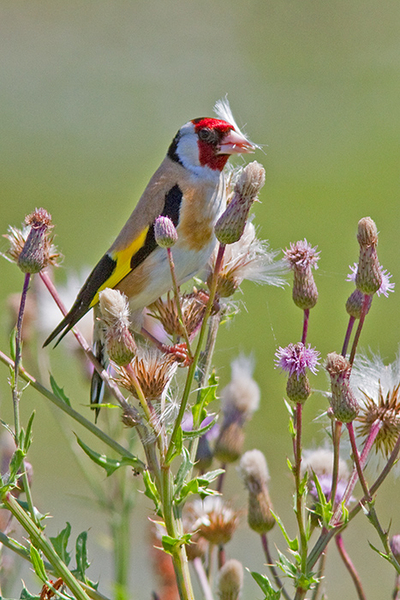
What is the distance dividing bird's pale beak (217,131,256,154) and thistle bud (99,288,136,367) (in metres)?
0.89

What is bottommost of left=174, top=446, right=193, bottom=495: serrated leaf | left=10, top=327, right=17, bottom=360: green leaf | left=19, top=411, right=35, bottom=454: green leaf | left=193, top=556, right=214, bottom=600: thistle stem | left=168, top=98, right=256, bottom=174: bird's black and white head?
left=193, top=556, right=214, bottom=600: thistle stem

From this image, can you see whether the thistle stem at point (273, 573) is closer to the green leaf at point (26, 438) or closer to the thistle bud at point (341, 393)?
the thistle bud at point (341, 393)

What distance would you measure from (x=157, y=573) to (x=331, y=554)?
8.38ft

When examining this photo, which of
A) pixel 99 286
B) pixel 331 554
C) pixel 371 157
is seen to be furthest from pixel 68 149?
pixel 99 286

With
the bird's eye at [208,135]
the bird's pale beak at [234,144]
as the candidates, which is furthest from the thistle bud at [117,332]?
the bird's eye at [208,135]

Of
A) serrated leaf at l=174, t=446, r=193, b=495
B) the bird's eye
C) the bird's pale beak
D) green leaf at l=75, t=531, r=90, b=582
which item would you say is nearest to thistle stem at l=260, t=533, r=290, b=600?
serrated leaf at l=174, t=446, r=193, b=495

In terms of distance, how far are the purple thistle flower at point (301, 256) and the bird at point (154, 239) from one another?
0.51m

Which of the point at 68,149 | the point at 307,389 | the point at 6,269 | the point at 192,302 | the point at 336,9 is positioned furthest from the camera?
the point at 336,9

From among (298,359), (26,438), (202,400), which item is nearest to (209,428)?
(202,400)

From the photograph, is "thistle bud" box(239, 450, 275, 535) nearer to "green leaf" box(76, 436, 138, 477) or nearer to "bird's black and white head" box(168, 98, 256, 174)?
"green leaf" box(76, 436, 138, 477)

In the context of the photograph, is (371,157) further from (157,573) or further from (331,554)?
(157,573)

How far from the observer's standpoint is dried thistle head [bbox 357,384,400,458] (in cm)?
164

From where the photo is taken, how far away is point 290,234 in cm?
877

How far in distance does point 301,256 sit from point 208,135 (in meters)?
0.86
